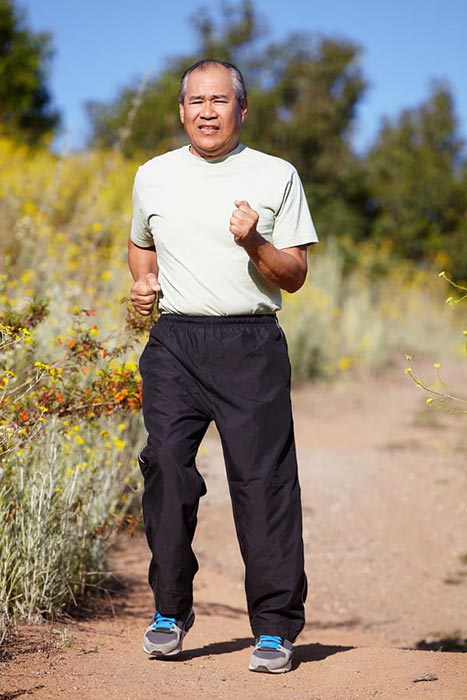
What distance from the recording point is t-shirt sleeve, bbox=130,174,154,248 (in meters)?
3.31

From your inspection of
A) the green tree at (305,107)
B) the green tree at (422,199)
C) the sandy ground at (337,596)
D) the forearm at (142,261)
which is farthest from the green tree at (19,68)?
the forearm at (142,261)

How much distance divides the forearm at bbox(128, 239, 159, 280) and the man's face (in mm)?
431

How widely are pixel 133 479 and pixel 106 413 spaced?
1.25m

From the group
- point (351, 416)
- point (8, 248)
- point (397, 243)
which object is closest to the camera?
point (8, 248)

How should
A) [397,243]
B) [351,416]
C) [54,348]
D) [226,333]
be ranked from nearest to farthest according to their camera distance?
[226,333]
[54,348]
[351,416]
[397,243]

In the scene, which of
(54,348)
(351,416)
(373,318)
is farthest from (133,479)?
(373,318)

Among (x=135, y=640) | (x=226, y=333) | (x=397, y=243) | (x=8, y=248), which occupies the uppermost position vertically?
(x=397, y=243)

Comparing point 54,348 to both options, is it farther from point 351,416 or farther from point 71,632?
point 351,416

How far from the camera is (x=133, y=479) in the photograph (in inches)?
192

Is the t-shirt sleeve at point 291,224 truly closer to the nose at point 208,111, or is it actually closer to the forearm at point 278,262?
the forearm at point 278,262

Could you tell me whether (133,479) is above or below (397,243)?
below

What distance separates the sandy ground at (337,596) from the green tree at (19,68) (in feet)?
42.0

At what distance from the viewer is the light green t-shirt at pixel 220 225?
3121 millimetres

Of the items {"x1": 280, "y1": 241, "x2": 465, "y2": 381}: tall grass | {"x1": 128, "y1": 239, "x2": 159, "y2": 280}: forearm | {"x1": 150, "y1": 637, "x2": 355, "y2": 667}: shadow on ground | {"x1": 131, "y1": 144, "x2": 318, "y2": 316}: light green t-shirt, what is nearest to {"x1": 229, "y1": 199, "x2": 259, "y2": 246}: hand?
{"x1": 131, "y1": 144, "x2": 318, "y2": 316}: light green t-shirt
